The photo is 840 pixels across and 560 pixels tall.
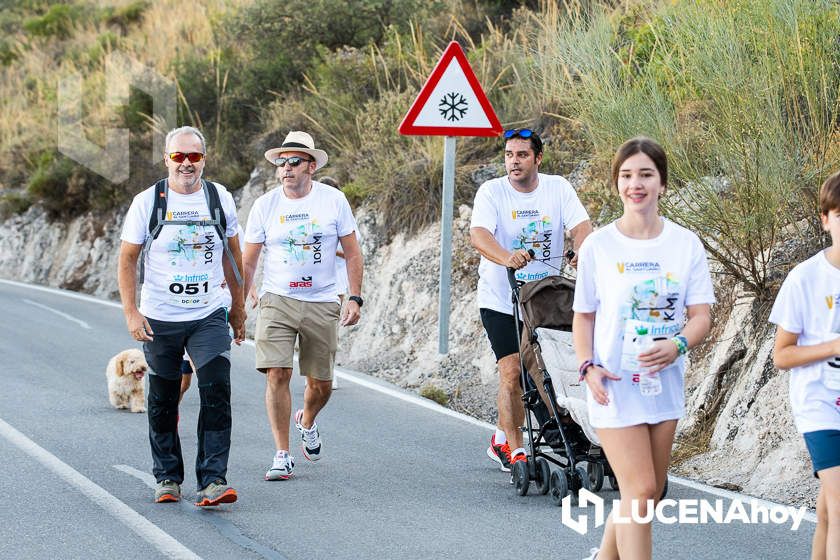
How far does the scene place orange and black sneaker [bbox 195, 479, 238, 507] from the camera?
23.8 feet

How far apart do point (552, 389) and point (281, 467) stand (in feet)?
6.24

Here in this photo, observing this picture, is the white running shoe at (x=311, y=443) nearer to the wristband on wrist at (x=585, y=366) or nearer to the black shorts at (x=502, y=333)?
the black shorts at (x=502, y=333)

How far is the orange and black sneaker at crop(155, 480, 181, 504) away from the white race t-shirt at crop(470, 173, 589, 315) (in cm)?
219

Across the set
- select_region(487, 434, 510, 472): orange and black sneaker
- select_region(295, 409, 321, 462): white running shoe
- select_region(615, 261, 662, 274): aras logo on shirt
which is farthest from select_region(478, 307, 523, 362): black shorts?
select_region(615, 261, 662, 274): aras logo on shirt

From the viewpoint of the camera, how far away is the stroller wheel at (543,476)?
24.8ft

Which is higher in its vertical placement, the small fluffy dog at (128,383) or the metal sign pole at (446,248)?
the metal sign pole at (446,248)

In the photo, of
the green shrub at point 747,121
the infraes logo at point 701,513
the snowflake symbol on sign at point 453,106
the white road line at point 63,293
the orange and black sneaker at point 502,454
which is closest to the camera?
the infraes logo at point 701,513

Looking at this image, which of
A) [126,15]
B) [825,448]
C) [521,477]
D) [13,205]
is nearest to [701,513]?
[521,477]

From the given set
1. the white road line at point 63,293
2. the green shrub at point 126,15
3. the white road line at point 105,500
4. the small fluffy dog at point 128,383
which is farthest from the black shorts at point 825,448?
the green shrub at point 126,15

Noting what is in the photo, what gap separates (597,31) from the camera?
12977mm

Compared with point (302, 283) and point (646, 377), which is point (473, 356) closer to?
point (302, 283)

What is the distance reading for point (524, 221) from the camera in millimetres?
7992

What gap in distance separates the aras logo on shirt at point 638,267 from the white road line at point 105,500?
2.65 meters

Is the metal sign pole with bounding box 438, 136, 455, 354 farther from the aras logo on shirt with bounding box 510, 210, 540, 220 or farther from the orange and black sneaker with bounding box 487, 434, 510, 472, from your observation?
the aras logo on shirt with bounding box 510, 210, 540, 220
